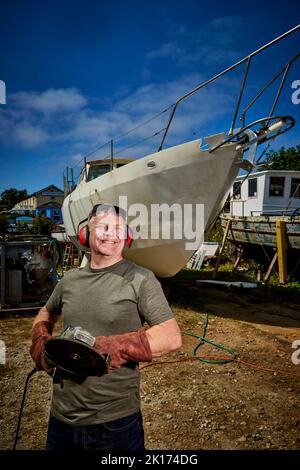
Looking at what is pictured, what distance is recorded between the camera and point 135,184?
20.2 feet

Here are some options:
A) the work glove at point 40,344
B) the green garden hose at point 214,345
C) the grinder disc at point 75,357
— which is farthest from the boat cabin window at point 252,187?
the grinder disc at point 75,357

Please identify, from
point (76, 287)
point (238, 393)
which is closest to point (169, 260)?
point (238, 393)

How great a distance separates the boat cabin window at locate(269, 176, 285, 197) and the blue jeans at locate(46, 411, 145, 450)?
16126mm

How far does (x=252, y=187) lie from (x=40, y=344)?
16865 mm

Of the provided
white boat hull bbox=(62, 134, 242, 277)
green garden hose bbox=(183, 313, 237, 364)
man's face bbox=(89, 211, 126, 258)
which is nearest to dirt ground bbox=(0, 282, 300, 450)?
green garden hose bbox=(183, 313, 237, 364)

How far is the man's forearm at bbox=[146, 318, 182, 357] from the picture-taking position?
4.90 ft

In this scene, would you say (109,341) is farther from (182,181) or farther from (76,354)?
(182,181)

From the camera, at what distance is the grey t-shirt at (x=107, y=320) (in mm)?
1547

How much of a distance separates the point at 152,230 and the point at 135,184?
1069mm

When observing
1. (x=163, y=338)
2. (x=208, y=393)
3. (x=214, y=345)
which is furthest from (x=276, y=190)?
(x=163, y=338)

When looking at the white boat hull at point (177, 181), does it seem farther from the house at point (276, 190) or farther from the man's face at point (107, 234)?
the house at point (276, 190)

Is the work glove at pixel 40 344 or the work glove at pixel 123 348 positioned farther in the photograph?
the work glove at pixel 40 344

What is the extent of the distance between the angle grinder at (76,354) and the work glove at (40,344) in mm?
99
